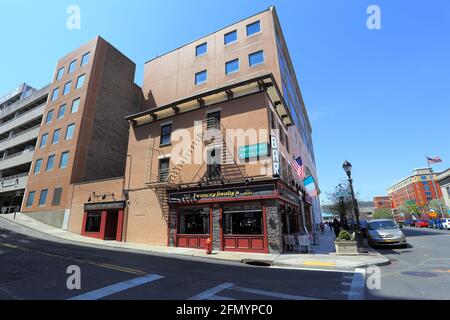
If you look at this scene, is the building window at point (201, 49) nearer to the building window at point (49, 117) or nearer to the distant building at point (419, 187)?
the building window at point (49, 117)

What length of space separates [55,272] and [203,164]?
1067 centimetres

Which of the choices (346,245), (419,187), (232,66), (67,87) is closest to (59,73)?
(67,87)

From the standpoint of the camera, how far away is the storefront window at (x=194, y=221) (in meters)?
16.5

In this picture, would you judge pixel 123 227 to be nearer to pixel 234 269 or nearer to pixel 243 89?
pixel 234 269

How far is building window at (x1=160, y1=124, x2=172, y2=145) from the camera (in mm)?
19972

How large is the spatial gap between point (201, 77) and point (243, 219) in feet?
56.7

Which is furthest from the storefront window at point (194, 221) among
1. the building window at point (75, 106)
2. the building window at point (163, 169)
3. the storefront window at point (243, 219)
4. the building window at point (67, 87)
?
the building window at point (67, 87)

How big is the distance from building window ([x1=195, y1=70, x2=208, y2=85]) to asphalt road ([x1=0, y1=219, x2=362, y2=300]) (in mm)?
20208

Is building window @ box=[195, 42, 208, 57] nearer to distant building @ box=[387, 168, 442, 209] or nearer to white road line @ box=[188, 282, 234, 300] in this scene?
white road line @ box=[188, 282, 234, 300]

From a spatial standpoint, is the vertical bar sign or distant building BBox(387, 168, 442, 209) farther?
distant building BBox(387, 168, 442, 209)

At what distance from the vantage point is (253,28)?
81.4ft

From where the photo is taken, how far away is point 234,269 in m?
9.91

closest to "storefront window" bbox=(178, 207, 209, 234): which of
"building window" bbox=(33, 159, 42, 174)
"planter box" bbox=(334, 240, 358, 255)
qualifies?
"planter box" bbox=(334, 240, 358, 255)

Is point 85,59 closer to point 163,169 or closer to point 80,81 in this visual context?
point 80,81
